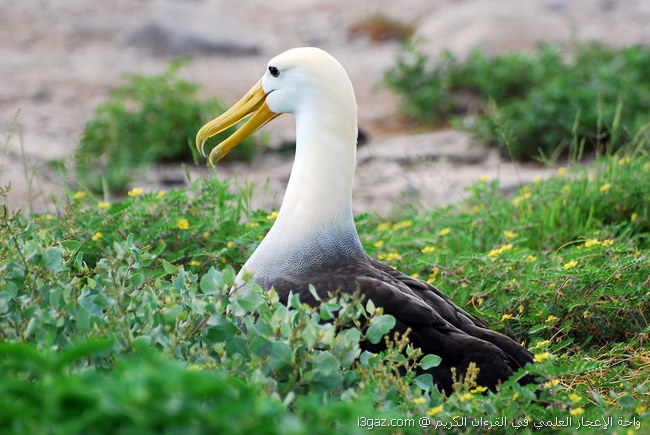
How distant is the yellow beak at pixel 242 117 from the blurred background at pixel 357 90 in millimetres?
857

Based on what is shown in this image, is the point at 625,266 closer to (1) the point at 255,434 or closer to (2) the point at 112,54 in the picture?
(1) the point at 255,434

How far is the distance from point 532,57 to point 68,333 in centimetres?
779

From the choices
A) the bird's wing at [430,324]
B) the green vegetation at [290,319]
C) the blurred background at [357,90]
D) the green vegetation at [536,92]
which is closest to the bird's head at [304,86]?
the bird's wing at [430,324]

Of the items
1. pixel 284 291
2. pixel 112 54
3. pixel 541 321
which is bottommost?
pixel 541 321

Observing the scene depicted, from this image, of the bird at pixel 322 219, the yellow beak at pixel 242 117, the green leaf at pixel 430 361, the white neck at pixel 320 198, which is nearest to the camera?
the green leaf at pixel 430 361

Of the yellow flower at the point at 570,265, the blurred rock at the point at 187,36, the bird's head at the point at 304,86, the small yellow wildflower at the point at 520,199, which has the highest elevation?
the blurred rock at the point at 187,36

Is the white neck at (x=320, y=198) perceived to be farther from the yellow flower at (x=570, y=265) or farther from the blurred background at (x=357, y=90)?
the blurred background at (x=357, y=90)

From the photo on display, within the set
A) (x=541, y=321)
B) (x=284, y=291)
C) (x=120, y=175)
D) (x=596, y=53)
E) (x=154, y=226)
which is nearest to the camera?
(x=284, y=291)

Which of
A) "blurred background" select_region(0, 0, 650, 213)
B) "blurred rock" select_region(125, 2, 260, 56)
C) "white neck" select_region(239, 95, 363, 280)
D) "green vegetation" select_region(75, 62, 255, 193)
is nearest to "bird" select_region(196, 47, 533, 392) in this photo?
"white neck" select_region(239, 95, 363, 280)

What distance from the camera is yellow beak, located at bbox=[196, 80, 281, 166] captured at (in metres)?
3.72

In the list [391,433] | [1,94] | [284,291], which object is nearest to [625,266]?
[284,291]

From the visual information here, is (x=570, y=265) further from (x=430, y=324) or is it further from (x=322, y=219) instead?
(x=322, y=219)

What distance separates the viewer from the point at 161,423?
1.77 m

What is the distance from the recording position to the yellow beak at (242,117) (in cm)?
372
